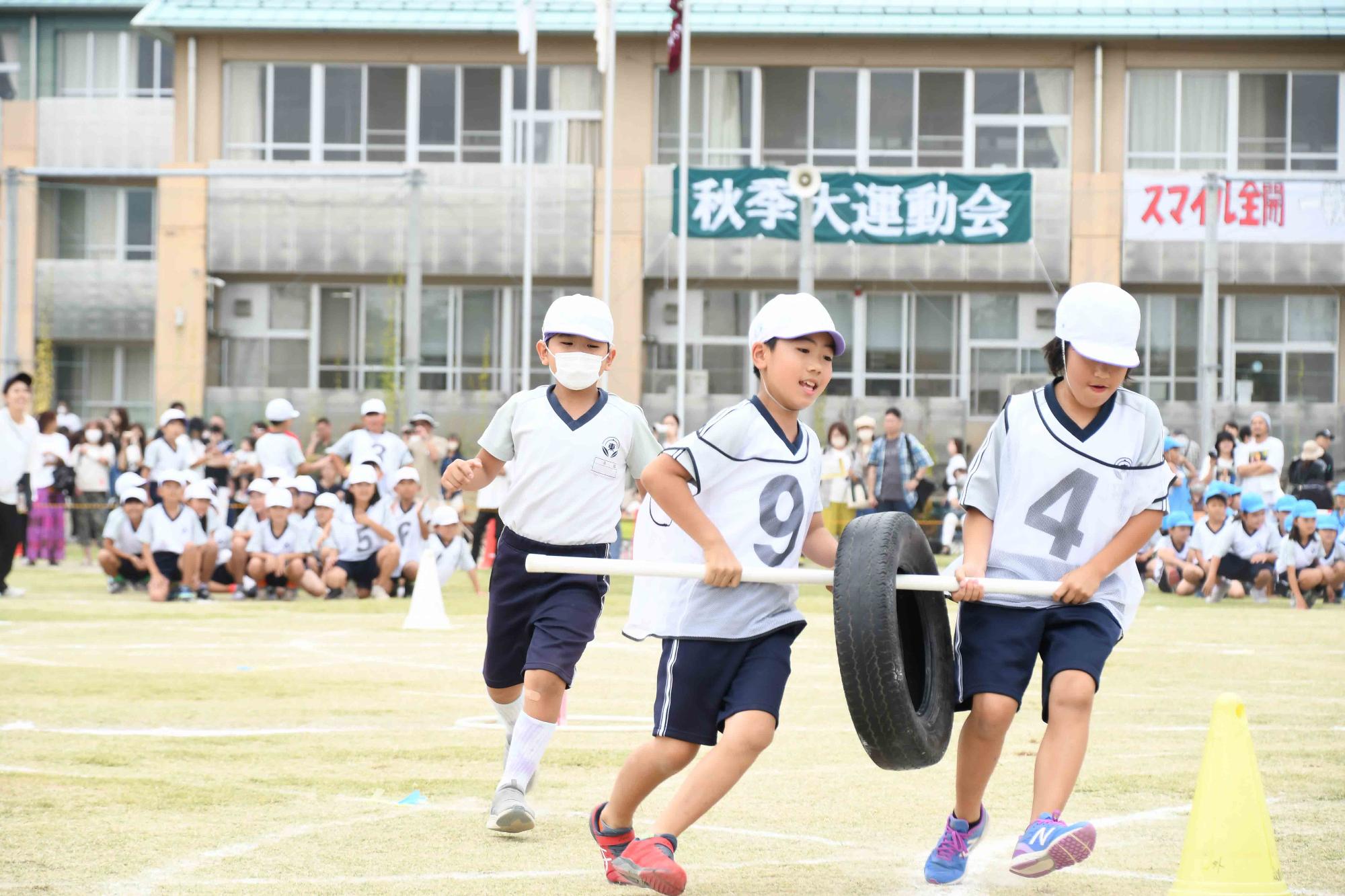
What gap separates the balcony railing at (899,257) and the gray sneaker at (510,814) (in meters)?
23.6

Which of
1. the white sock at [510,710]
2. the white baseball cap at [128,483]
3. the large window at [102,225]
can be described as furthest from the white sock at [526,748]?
the large window at [102,225]

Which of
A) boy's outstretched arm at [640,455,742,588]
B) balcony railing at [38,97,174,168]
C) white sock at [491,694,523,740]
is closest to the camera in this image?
boy's outstretched arm at [640,455,742,588]

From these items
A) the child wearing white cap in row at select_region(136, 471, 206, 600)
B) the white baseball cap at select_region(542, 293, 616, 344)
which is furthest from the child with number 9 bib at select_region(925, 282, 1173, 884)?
the child wearing white cap in row at select_region(136, 471, 206, 600)

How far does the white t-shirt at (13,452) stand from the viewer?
1447cm

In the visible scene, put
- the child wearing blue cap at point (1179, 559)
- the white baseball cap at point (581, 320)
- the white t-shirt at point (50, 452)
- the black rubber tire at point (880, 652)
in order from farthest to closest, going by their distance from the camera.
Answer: the white t-shirt at point (50, 452), the child wearing blue cap at point (1179, 559), the white baseball cap at point (581, 320), the black rubber tire at point (880, 652)

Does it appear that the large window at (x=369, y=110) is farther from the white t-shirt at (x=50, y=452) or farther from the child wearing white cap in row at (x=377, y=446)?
the child wearing white cap in row at (x=377, y=446)

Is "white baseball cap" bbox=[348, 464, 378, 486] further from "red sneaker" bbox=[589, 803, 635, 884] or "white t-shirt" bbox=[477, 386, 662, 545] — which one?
"red sneaker" bbox=[589, 803, 635, 884]

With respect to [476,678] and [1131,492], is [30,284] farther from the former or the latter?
[1131,492]

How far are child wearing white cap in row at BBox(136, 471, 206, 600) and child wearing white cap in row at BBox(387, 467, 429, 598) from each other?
1.83 metres

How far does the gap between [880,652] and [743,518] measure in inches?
24.3

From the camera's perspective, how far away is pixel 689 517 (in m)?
4.89

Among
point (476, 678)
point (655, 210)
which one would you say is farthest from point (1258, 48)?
point (476, 678)

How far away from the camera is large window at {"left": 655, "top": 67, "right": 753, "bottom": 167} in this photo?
30641 millimetres

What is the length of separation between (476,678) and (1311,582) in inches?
383
